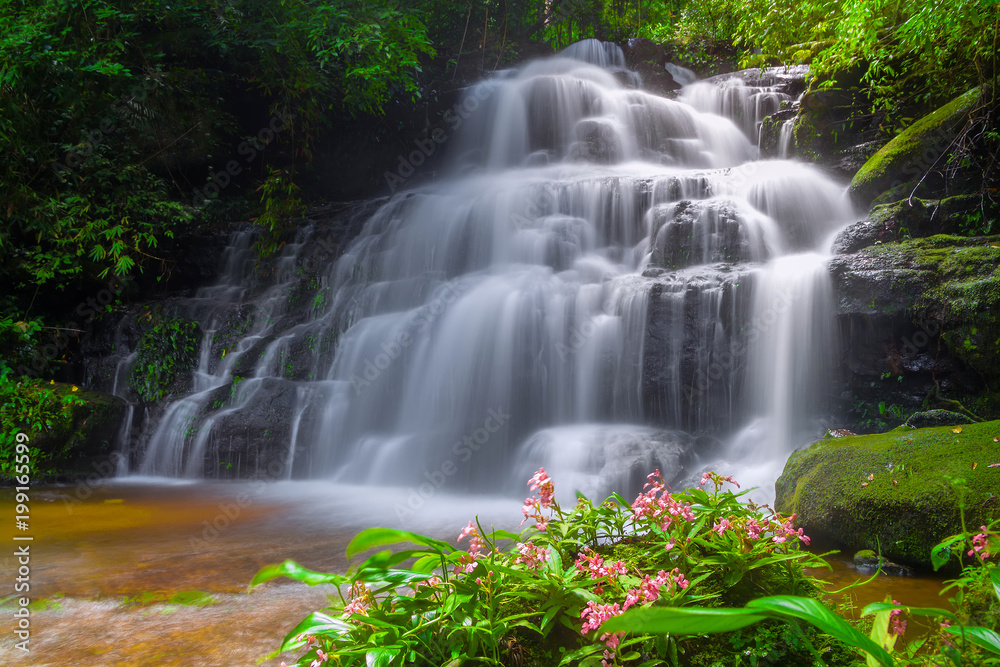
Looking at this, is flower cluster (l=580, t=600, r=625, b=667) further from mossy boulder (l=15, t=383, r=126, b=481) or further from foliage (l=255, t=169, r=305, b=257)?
foliage (l=255, t=169, r=305, b=257)

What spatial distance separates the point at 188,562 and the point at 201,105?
10544 millimetres

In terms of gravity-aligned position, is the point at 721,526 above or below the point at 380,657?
above

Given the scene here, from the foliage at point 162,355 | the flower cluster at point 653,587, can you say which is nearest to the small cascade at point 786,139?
the flower cluster at point 653,587

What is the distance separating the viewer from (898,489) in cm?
347

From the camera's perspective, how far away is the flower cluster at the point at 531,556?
5.52ft

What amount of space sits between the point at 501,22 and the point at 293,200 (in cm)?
993

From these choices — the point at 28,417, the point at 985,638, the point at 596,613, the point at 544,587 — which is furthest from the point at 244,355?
the point at 985,638

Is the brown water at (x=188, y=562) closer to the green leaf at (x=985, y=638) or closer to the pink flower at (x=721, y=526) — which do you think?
the pink flower at (x=721, y=526)

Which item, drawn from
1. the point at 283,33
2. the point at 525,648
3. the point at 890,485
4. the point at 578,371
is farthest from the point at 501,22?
the point at 525,648

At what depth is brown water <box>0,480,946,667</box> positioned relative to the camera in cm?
250

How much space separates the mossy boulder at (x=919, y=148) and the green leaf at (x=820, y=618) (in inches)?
320

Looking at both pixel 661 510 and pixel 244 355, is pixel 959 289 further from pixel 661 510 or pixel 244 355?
pixel 244 355

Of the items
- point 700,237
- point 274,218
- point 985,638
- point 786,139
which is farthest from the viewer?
point 274,218

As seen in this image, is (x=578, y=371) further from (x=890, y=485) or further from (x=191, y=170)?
(x=191, y=170)
